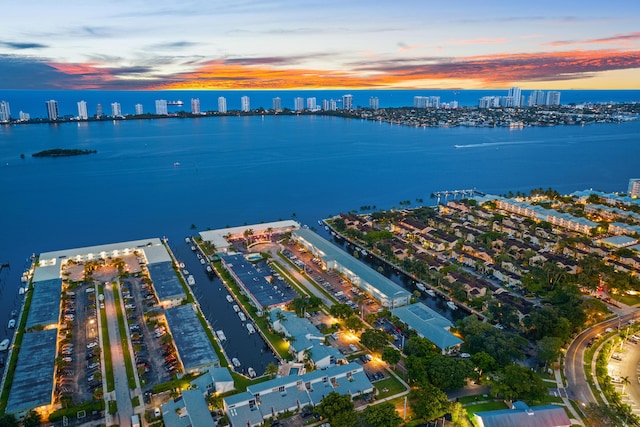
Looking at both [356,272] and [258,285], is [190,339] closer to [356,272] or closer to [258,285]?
[258,285]

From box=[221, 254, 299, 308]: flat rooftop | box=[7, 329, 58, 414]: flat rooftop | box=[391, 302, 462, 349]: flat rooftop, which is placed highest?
box=[391, 302, 462, 349]: flat rooftop

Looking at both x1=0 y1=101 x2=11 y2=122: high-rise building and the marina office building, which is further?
x1=0 y1=101 x2=11 y2=122: high-rise building

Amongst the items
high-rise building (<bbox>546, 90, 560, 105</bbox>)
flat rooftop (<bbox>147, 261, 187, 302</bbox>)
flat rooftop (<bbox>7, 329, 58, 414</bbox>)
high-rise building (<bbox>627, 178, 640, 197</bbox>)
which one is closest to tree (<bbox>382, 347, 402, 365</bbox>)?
flat rooftop (<bbox>147, 261, 187, 302</bbox>)

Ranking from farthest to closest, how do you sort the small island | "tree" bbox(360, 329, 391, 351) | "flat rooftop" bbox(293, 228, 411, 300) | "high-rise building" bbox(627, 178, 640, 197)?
the small island < "high-rise building" bbox(627, 178, 640, 197) < "flat rooftop" bbox(293, 228, 411, 300) < "tree" bbox(360, 329, 391, 351)

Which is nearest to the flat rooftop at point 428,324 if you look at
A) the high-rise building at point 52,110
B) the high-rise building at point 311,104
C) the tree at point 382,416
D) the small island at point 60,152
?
the tree at point 382,416

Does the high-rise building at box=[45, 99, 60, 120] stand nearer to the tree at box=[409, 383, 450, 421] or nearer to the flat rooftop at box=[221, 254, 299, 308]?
the flat rooftop at box=[221, 254, 299, 308]

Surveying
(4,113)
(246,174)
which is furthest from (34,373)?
(4,113)
